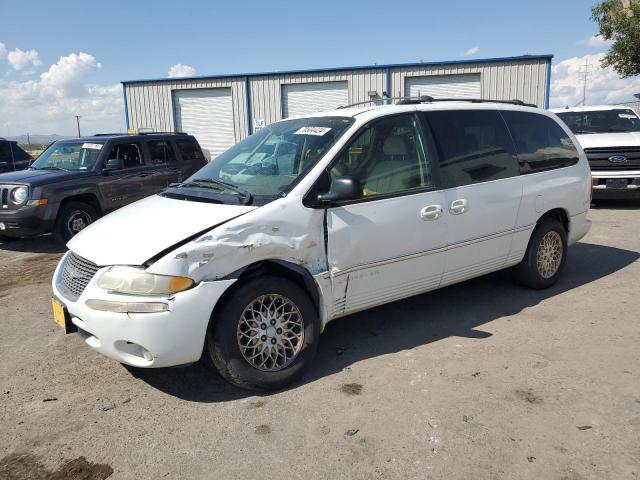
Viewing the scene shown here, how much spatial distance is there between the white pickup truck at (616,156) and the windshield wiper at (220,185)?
27.8 ft

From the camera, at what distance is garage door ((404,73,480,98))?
20641mm

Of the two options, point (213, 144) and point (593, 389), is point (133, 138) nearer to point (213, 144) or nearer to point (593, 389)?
point (593, 389)

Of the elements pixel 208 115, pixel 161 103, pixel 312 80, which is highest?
pixel 312 80

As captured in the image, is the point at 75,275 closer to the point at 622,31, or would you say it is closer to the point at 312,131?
the point at 312,131

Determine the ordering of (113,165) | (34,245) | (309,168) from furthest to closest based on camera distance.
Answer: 1. (34,245)
2. (113,165)
3. (309,168)

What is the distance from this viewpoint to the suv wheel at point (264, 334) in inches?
129

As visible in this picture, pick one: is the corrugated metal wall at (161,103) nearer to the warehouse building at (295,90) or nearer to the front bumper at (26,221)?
the warehouse building at (295,90)

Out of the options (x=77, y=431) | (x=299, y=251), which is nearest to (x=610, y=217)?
(x=299, y=251)

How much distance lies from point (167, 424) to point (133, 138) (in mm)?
7255

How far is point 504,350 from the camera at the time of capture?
158 inches

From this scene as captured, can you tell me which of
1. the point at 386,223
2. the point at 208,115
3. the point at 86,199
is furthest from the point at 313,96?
the point at 386,223

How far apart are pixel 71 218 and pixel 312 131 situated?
5.88 m

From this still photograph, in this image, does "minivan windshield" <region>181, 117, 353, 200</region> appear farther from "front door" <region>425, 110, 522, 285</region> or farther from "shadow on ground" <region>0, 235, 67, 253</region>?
"shadow on ground" <region>0, 235, 67, 253</region>

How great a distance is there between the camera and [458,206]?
4.29 meters
